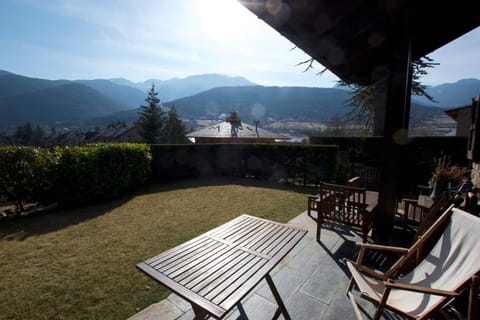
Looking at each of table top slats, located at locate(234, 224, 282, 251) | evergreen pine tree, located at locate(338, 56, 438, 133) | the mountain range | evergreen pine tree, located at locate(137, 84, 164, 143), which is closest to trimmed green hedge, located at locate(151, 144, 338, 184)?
evergreen pine tree, located at locate(338, 56, 438, 133)

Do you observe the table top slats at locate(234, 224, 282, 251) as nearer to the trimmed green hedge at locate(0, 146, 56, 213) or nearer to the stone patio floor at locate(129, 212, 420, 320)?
the stone patio floor at locate(129, 212, 420, 320)

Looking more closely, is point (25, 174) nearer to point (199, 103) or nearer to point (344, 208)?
point (344, 208)

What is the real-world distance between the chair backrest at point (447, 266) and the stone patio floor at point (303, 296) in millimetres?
446

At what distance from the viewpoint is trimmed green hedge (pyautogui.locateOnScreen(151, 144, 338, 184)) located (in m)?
8.59

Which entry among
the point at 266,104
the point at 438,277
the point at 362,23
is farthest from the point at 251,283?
the point at 266,104

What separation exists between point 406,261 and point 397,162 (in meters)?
1.55

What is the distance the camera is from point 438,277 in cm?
188

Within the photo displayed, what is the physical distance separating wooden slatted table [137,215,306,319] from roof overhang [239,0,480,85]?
7.63 feet

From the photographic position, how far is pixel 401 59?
10.0 feet

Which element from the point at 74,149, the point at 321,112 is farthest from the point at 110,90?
the point at 74,149

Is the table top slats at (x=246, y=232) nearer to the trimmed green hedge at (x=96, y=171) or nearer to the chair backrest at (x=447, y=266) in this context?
the chair backrest at (x=447, y=266)

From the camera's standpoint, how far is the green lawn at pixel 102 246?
2348 mm

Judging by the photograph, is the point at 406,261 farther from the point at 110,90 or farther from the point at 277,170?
the point at 110,90

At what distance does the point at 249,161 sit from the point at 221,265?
8589mm
